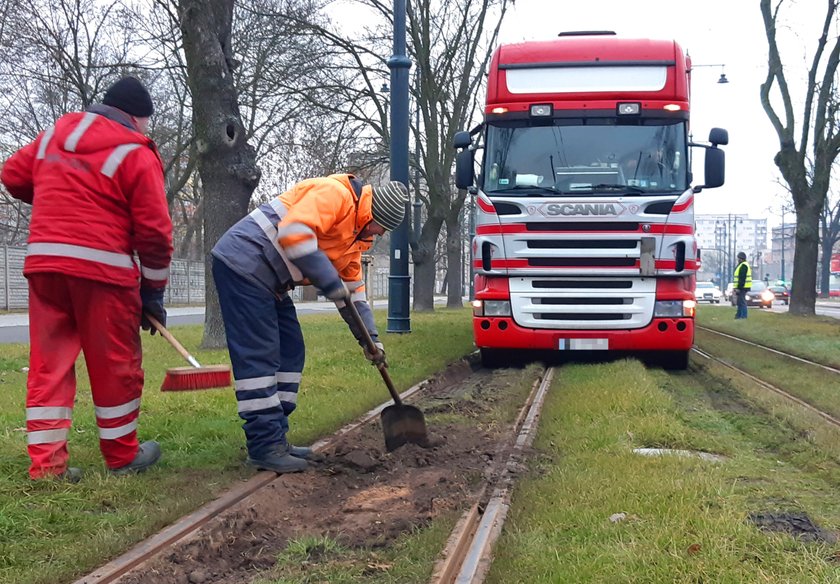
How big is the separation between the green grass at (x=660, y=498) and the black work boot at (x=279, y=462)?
127 centimetres

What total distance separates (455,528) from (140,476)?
1863 millimetres

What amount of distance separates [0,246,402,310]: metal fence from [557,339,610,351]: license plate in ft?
32.8

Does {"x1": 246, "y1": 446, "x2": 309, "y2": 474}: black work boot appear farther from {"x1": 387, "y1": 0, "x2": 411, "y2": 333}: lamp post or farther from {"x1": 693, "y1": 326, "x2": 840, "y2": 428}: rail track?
{"x1": 387, "y1": 0, "x2": 411, "y2": 333}: lamp post

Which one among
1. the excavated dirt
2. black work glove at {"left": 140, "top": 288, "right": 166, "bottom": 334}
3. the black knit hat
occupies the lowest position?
the excavated dirt

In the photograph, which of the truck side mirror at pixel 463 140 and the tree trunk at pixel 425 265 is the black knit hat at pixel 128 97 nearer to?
the truck side mirror at pixel 463 140

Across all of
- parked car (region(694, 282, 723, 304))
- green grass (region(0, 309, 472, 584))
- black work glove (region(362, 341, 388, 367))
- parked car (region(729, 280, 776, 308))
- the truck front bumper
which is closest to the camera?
green grass (region(0, 309, 472, 584))

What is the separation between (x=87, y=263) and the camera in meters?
4.10

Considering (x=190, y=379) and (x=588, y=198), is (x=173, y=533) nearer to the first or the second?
(x=190, y=379)

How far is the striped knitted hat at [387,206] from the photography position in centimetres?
492

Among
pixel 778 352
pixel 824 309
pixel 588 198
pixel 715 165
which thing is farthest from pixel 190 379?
pixel 824 309

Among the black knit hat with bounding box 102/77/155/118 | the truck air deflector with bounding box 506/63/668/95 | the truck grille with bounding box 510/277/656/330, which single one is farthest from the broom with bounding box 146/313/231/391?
the truck air deflector with bounding box 506/63/668/95

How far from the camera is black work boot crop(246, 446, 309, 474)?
15.3ft

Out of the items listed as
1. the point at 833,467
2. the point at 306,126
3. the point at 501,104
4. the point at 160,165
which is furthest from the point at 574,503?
the point at 306,126

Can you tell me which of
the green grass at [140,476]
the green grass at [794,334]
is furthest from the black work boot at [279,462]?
the green grass at [794,334]
